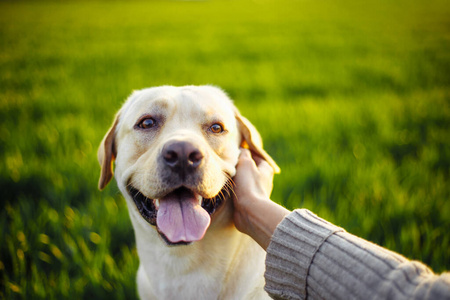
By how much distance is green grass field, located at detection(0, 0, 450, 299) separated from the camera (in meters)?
2.68

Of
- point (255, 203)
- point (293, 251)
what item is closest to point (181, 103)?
point (255, 203)

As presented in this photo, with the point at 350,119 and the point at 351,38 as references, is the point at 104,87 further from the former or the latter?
the point at 351,38

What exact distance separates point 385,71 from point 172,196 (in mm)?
7892

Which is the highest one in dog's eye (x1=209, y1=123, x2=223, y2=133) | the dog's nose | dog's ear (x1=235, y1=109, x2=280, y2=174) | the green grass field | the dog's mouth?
the dog's nose

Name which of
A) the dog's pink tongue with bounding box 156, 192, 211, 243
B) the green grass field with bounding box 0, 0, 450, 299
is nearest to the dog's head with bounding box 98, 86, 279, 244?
the dog's pink tongue with bounding box 156, 192, 211, 243

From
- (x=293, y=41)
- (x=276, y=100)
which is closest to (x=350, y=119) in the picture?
(x=276, y=100)

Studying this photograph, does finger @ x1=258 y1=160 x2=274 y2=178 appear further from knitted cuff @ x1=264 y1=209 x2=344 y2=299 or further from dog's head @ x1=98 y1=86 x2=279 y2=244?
knitted cuff @ x1=264 y1=209 x2=344 y2=299

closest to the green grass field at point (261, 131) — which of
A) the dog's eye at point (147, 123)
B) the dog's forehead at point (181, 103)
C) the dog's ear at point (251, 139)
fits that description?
the dog's ear at point (251, 139)

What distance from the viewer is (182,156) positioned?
1.64 m

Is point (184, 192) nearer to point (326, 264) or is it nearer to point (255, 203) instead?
point (255, 203)

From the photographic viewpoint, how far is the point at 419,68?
806 centimetres

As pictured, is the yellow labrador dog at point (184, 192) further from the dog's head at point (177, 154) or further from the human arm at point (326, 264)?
the human arm at point (326, 264)

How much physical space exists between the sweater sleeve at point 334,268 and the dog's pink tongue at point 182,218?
42 centimetres

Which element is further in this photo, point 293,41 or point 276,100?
point 293,41
